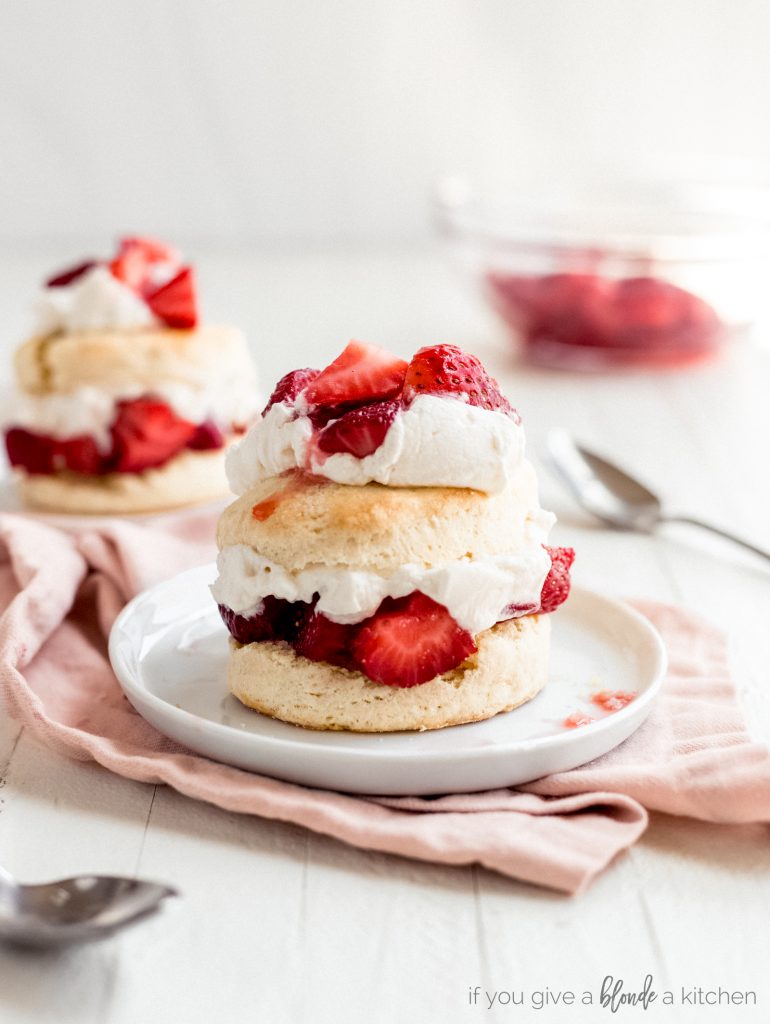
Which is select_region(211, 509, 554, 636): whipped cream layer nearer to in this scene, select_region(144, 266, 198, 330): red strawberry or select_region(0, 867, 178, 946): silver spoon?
select_region(0, 867, 178, 946): silver spoon

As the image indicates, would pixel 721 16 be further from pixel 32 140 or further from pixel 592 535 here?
pixel 592 535

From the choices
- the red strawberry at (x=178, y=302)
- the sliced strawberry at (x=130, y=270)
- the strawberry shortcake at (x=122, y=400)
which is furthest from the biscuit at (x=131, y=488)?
the sliced strawberry at (x=130, y=270)

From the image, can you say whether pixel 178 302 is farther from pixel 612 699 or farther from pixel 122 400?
pixel 612 699

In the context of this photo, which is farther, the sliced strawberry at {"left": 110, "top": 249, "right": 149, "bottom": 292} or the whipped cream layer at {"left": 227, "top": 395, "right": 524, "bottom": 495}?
the sliced strawberry at {"left": 110, "top": 249, "right": 149, "bottom": 292}

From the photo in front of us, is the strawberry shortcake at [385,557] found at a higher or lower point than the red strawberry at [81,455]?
higher

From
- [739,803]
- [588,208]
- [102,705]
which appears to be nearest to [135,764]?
[102,705]

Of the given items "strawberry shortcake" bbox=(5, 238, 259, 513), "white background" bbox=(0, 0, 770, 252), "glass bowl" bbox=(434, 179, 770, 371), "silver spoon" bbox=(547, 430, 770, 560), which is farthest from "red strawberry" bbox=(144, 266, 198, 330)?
"white background" bbox=(0, 0, 770, 252)

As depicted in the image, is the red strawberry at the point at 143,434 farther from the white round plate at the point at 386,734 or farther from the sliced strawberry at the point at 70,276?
the white round plate at the point at 386,734
